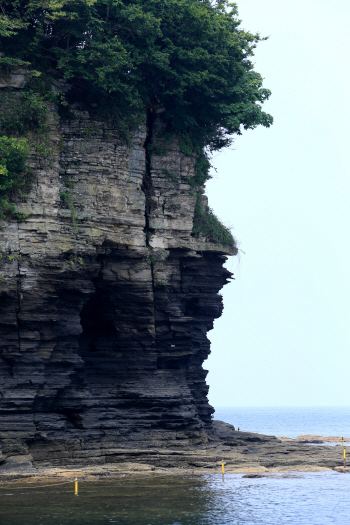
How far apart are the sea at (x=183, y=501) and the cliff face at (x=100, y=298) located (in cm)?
420

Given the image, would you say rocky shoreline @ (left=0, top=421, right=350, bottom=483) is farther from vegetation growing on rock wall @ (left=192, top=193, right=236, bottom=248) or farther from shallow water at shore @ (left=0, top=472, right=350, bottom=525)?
vegetation growing on rock wall @ (left=192, top=193, right=236, bottom=248)

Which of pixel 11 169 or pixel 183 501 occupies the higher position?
pixel 11 169

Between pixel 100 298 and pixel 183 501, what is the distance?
14.2 metres

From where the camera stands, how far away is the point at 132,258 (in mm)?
36094

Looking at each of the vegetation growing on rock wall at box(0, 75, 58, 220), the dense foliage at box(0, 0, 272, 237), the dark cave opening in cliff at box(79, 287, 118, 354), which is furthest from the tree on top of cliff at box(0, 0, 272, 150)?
the dark cave opening in cliff at box(79, 287, 118, 354)

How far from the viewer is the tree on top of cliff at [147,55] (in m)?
33.3

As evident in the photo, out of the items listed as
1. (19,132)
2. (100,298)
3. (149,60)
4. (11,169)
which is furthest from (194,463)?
(149,60)

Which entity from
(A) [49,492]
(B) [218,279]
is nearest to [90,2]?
(B) [218,279]

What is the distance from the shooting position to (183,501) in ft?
84.7

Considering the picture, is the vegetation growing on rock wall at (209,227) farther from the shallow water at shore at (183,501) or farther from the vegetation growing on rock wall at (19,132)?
the shallow water at shore at (183,501)

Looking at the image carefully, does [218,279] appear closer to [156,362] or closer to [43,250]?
[156,362]

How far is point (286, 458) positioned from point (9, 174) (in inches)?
834

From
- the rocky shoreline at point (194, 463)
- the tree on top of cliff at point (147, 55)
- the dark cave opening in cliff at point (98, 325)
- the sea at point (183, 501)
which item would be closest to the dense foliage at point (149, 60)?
the tree on top of cliff at point (147, 55)

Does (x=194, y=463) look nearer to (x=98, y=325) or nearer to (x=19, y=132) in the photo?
(x=98, y=325)
